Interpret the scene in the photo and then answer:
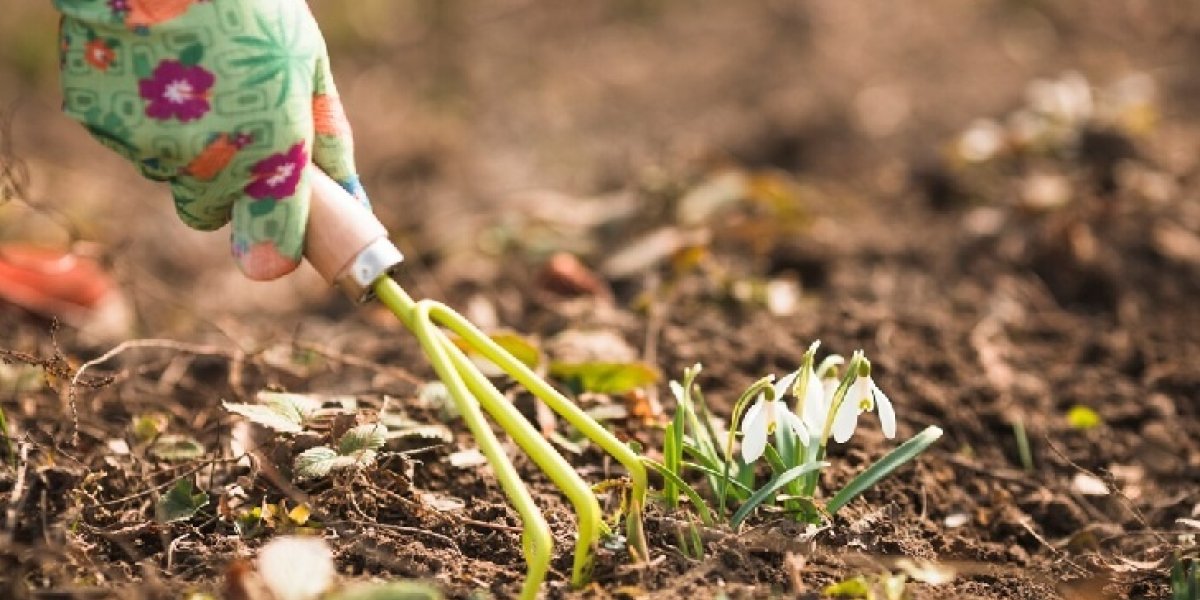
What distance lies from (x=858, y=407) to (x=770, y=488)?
6.5 inches

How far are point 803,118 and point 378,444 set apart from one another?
249 cm

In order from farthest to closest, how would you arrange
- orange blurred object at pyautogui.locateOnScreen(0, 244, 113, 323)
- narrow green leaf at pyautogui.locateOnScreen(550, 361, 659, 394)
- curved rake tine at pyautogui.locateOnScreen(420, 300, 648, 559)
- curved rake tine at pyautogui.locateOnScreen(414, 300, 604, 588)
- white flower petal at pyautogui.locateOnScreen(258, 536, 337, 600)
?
orange blurred object at pyautogui.locateOnScreen(0, 244, 113, 323) → narrow green leaf at pyautogui.locateOnScreen(550, 361, 659, 394) → curved rake tine at pyautogui.locateOnScreen(420, 300, 648, 559) → curved rake tine at pyautogui.locateOnScreen(414, 300, 604, 588) → white flower petal at pyautogui.locateOnScreen(258, 536, 337, 600)

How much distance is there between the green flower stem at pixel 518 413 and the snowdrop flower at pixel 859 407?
0.91 feet

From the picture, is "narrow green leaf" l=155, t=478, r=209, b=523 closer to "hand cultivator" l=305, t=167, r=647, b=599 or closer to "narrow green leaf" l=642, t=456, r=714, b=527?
"hand cultivator" l=305, t=167, r=647, b=599

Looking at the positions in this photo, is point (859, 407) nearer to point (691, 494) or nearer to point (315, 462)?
point (691, 494)

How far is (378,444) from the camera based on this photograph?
1.88m

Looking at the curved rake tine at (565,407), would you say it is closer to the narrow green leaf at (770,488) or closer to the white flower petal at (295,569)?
the narrow green leaf at (770,488)

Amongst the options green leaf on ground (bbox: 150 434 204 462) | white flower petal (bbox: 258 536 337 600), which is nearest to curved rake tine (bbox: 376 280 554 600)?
white flower petal (bbox: 258 536 337 600)

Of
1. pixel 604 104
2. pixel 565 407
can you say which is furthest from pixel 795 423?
pixel 604 104

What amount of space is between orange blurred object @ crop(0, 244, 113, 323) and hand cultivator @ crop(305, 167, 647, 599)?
1324 millimetres

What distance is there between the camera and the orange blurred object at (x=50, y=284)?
9.49 feet

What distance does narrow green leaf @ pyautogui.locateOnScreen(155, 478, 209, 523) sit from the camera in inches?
72.9

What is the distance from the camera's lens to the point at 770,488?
176 cm

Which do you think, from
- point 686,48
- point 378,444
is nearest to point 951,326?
point 378,444
